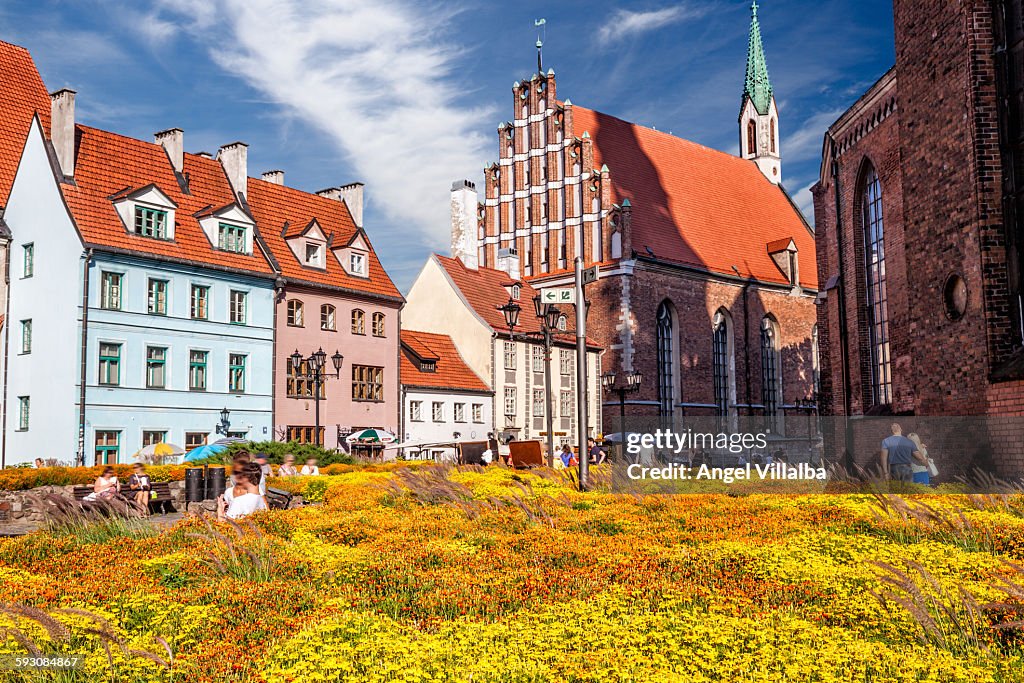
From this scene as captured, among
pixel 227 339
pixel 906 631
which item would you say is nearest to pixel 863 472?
pixel 906 631

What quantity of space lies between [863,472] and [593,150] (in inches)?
1635

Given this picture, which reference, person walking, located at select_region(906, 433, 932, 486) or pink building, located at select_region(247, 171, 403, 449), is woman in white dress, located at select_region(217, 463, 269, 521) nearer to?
person walking, located at select_region(906, 433, 932, 486)

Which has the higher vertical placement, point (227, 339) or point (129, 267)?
point (129, 267)

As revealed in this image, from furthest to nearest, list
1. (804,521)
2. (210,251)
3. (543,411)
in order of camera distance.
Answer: (543,411) → (210,251) → (804,521)

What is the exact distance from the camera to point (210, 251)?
36.7 meters

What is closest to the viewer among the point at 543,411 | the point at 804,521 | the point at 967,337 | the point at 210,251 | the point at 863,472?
the point at 804,521

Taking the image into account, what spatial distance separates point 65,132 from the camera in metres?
33.9

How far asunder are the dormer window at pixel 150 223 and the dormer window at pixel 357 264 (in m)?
9.23

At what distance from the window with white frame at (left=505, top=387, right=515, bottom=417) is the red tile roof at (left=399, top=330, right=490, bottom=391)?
157cm

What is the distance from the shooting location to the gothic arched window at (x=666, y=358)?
5547cm

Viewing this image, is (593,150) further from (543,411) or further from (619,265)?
(543,411)

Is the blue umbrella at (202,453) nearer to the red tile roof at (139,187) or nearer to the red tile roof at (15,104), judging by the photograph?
the red tile roof at (139,187)

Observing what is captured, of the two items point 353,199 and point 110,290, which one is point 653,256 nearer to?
point 353,199

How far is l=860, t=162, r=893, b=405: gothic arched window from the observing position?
97.9ft
